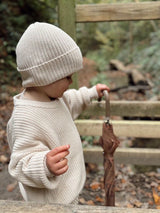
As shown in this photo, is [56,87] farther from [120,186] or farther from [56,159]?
[120,186]

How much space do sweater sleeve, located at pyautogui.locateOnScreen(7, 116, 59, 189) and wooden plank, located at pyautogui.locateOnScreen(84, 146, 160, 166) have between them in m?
1.05

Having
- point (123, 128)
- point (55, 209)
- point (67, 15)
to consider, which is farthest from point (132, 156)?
point (55, 209)

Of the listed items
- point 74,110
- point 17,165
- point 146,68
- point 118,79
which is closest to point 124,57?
point 146,68

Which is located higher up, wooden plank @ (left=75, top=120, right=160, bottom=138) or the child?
the child

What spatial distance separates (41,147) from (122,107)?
1050mm

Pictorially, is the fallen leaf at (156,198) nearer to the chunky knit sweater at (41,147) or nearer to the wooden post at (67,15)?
the chunky knit sweater at (41,147)

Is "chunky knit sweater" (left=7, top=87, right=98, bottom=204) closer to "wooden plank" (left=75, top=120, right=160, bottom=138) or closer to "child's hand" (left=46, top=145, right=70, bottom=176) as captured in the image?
"child's hand" (left=46, top=145, right=70, bottom=176)

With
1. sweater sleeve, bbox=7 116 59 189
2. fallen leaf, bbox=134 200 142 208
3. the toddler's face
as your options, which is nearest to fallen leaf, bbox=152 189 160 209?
fallen leaf, bbox=134 200 142 208

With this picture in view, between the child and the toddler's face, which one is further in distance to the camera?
the toddler's face

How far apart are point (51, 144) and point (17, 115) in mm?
224

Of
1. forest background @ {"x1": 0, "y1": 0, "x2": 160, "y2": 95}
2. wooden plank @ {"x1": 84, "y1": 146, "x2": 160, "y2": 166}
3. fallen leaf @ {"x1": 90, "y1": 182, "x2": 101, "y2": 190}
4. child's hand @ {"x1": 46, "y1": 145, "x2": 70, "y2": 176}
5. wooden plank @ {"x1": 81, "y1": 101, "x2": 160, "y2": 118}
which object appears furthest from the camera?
forest background @ {"x1": 0, "y1": 0, "x2": 160, "y2": 95}

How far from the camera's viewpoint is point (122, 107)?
75.2 inches

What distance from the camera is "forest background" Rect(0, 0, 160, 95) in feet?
11.4

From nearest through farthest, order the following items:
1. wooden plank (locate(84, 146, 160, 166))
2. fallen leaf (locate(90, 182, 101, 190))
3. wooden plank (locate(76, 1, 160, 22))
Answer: wooden plank (locate(76, 1, 160, 22)) → wooden plank (locate(84, 146, 160, 166)) → fallen leaf (locate(90, 182, 101, 190))
